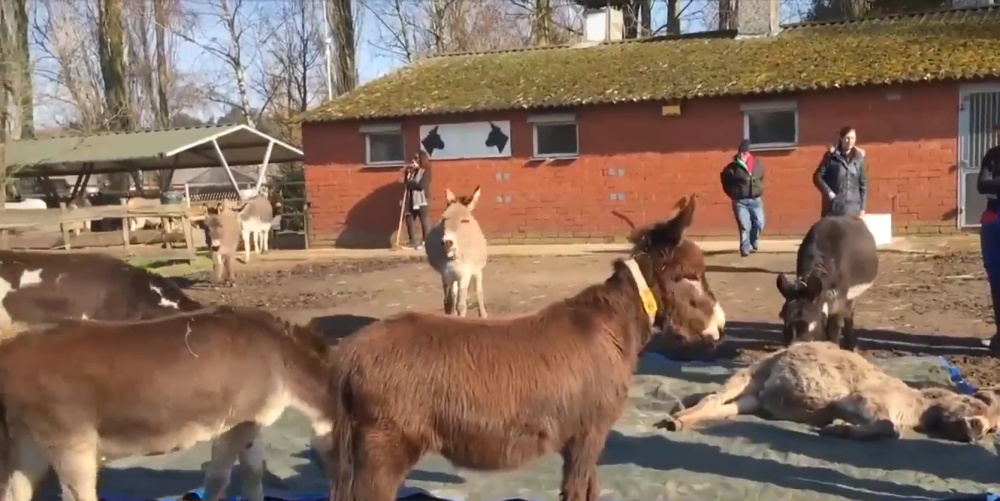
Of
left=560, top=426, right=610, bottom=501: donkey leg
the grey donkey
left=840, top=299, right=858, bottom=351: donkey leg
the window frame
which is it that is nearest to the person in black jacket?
left=840, top=299, right=858, bottom=351: donkey leg

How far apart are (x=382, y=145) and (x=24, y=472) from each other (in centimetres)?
2062

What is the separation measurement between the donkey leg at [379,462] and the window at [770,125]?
19043mm

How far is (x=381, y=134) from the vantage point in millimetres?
24938

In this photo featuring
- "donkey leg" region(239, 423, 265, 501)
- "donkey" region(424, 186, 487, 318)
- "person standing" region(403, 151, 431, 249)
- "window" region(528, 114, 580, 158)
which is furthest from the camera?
"window" region(528, 114, 580, 158)

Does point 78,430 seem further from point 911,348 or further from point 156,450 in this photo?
point 911,348

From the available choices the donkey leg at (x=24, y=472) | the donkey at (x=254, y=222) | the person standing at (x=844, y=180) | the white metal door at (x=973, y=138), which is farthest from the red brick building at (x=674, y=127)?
the donkey leg at (x=24, y=472)

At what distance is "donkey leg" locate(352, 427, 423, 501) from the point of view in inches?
157

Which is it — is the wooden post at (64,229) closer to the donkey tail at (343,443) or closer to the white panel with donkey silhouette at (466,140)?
the white panel with donkey silhouette at (466,140)

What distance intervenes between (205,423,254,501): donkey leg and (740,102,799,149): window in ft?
60.7

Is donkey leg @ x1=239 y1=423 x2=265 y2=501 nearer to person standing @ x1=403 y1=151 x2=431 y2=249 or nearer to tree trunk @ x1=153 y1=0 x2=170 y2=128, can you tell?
person standing @ x1=403 y1=151 x2=431 y2=249

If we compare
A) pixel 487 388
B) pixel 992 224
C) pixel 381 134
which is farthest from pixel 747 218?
pixel 487 388

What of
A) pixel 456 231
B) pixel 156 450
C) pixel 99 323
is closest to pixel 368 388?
pixel 156 450

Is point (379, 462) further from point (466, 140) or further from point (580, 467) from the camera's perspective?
point (466, 140)

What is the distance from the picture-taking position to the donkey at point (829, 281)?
27.2 feet
